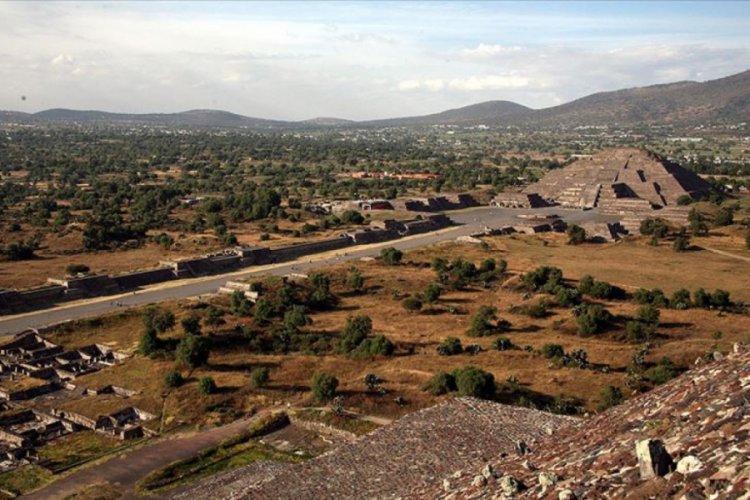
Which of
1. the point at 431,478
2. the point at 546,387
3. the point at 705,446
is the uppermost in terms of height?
the point at 705,446

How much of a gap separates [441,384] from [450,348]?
6.22 metres

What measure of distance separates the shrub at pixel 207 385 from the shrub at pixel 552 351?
15364 mm

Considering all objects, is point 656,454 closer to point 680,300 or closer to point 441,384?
point 441,384

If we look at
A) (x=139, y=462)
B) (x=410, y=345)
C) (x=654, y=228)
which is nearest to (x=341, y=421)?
(x=139, y=462)

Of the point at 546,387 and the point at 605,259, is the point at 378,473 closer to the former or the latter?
the point at 546,387

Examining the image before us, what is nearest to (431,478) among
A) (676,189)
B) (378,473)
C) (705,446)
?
(378,473)

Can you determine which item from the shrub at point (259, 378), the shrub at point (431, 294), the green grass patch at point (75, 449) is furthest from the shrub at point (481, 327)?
the green grass patch at point (75, 449)

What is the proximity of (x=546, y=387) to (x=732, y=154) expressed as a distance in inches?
5712

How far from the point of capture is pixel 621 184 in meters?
94.6

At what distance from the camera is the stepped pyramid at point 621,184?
89.2 metres

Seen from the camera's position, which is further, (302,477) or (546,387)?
(546,387)

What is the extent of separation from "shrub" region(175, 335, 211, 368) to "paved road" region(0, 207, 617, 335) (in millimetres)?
11078

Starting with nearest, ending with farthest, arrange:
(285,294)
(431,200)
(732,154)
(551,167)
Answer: (285,294) < (431,200) < (551,167) < (732,154)

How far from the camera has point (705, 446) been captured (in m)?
7.78
